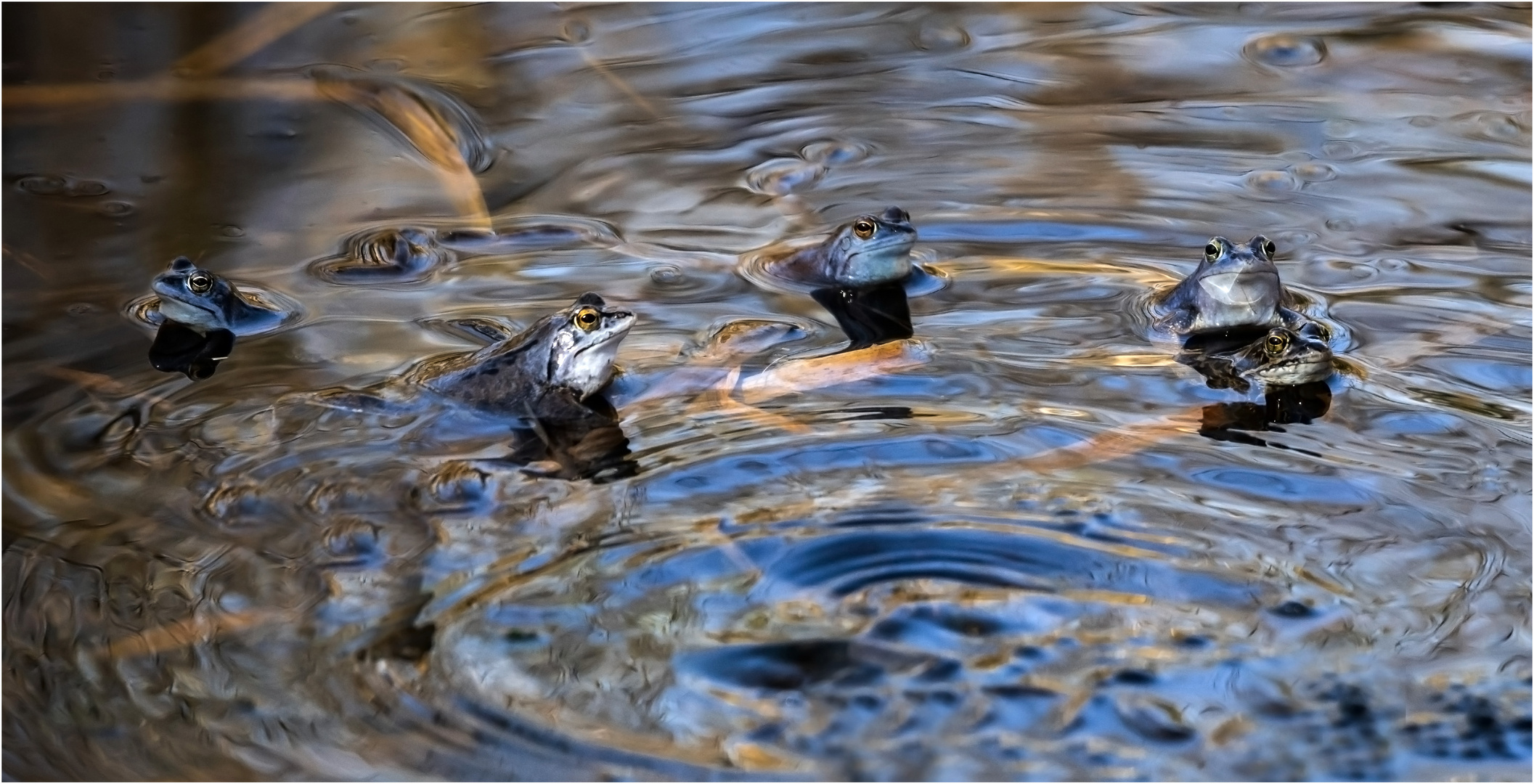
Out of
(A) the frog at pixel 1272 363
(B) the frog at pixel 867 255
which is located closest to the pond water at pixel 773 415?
(A) the frog at pixel 1272 363

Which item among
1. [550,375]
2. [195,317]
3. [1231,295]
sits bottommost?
[1231,295]

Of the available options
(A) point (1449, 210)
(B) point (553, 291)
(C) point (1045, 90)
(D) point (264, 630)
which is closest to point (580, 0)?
(C) point (1045, 90)

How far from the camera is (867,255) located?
5.64 m

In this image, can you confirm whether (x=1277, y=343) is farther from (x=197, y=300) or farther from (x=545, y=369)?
(x=197, y=300)

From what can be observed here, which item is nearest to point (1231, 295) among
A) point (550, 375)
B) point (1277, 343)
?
point (1277, 343)

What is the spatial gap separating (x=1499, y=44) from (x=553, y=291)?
547 centimetres

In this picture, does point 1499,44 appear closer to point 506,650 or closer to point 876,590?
point 876,590

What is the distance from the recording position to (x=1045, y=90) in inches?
291

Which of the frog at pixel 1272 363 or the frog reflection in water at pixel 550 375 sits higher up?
the frog reflection in water at pixel 550 375

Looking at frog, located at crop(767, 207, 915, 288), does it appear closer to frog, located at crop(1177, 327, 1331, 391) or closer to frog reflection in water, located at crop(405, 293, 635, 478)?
frog reflection in water, located at crop(405, 293, 635, 478)

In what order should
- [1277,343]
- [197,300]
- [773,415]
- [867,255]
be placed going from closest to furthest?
1. [773,415]
2. [1277,343]
3. [197,300]
4. [867,255]

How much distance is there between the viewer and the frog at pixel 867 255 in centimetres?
565

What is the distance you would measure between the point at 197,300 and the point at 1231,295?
3980mm

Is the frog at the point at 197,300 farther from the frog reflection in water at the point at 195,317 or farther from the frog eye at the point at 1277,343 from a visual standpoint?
the frog eye at the point at 1277,343
